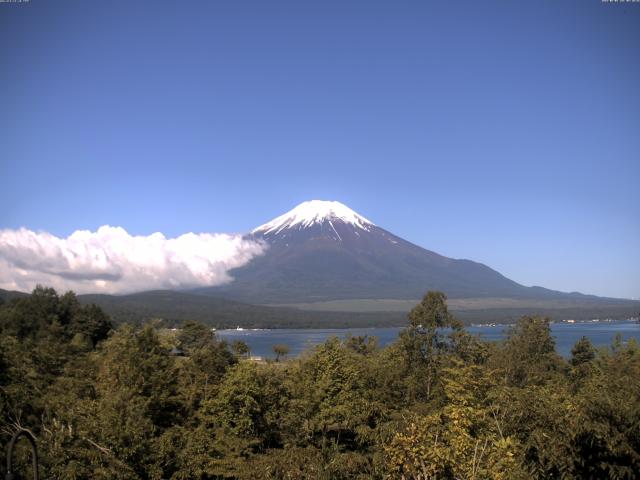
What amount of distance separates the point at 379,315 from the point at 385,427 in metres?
186

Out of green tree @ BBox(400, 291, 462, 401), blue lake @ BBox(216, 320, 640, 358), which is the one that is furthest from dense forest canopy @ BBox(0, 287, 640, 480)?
blue lake @ BBox(216, 320, 640, 358)

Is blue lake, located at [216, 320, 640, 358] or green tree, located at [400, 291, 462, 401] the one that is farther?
blue lake, located at [216, 320, 640, 358]

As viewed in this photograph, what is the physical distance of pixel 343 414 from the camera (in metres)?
17.8

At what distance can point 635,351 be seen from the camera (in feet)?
96.7

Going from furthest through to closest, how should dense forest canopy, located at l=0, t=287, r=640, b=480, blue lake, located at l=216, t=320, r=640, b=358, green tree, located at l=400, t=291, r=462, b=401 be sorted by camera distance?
blue lake, located at l=216, t=320, r=640, b=358 < green tree, located at l=400, t=291, r=462, b=401 < dense forest canopy, located at l=0, t=287, r=640, b=480

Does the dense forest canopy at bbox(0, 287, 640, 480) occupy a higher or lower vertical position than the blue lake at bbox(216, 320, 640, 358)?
higher

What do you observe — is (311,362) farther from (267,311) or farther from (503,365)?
(267,311)

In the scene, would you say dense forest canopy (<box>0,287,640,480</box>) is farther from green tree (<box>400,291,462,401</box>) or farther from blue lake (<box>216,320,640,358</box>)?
blue lake (<box>216,320,640,358</box>)

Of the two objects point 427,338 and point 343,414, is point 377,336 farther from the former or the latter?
point 343,414

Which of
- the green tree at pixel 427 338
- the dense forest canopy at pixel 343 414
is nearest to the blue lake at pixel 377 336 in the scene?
the green tree at pixel 427 338

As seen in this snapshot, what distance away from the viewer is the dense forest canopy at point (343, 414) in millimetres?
8945

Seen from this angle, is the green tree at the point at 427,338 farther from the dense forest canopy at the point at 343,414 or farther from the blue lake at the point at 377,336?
the blue lake at the point at 377,336

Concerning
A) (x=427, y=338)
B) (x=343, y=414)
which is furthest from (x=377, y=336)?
(x=343, y=414)

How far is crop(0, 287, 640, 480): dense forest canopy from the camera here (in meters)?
8.95
